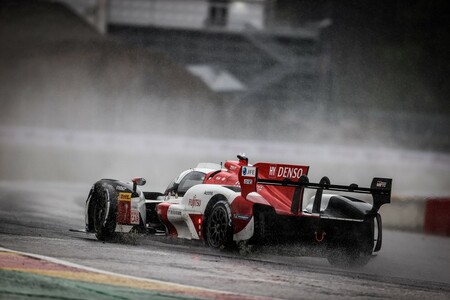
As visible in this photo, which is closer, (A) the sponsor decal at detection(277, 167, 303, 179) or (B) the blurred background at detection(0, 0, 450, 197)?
(A) the sponsor decal at detection(277, 167, 303, 179)

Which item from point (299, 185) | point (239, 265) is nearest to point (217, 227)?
point (299, 185)

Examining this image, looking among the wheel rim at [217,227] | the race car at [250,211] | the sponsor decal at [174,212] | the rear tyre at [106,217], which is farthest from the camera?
the rear tyre at [106,217]

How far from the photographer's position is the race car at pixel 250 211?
9.50 metres

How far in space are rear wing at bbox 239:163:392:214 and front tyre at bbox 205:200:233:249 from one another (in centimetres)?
29

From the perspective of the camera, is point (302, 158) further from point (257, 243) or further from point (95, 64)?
point (257, 243)

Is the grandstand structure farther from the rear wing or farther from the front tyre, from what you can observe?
the front tyre

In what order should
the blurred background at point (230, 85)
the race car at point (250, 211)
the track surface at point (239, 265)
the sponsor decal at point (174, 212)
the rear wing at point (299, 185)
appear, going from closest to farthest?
1. the track surface at point (239, 265)
2. the race car at point (250, 211)
3. the rear wing at point (299, 185)
4. the sponsor decal at point (174, 212)
5. the blurred background at point (230, 85)

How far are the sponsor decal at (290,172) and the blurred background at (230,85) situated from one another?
1846 centimetres

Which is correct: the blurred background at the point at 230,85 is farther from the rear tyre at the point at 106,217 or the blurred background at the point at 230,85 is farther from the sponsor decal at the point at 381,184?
the sponsor decal at the point at 381,184

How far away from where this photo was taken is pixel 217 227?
9867mm

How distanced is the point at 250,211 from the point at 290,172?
90 cm

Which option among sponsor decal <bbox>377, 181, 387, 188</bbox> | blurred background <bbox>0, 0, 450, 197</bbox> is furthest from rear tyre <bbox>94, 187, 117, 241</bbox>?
blurred background <bbox>0, 0, 450, 197</bbox>

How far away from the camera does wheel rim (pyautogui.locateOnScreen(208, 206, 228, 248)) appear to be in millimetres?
9702

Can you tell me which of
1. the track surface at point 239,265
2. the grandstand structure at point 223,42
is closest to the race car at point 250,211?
the track surface at point 239,265
